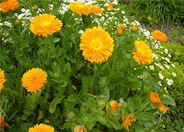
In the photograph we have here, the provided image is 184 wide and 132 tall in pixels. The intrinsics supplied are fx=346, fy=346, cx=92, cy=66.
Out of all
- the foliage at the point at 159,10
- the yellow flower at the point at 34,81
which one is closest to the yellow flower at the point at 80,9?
the yellow flower at the point at 34,81

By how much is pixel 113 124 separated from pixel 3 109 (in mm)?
466

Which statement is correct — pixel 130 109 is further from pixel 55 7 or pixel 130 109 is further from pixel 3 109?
pixel 55 7

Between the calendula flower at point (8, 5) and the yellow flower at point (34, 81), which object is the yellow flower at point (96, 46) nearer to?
the yellow flower at point (34, 81)

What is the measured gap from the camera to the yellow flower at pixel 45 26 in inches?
53.8

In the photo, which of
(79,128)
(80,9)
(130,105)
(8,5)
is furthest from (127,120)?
(8,5)

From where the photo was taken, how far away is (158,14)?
13.7 ft

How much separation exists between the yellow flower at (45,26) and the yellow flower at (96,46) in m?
0.14

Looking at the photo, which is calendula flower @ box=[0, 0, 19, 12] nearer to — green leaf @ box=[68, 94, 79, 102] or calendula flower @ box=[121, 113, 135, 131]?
green leaf @ box=[68, 94, 79, 102]

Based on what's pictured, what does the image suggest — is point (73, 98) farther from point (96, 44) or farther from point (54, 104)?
point (96, 44)

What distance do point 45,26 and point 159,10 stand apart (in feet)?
9.98

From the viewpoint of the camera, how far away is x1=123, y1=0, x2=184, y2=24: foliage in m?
4.18

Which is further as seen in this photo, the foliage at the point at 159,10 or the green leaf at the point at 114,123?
the foliage at the point at 159,10

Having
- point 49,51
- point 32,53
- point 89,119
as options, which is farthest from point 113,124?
point 32,53

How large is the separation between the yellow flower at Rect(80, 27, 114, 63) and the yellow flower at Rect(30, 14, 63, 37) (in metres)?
0.14
